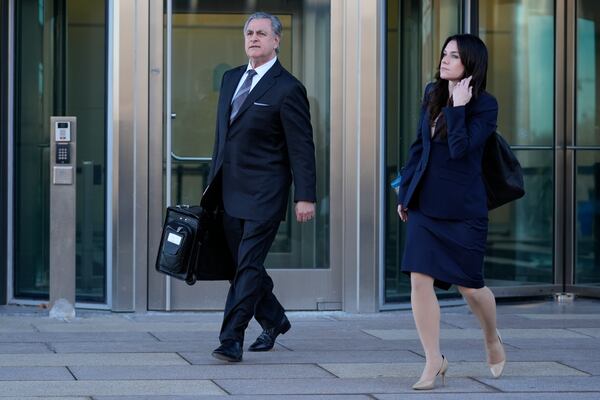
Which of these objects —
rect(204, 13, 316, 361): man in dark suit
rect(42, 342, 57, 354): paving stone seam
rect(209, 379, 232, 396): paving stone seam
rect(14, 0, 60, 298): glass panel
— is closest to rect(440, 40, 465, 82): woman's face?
rect(204, 13, 316, 361): man in dark suit

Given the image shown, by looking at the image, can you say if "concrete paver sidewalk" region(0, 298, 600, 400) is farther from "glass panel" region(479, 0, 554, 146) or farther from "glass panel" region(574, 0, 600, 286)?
"glass panel" region(479, 0, 554, 146)

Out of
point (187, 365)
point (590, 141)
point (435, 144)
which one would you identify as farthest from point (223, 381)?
point (590, 141)

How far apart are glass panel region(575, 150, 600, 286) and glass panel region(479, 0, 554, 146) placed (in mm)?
376

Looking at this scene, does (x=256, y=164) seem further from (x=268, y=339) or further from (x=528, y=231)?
(x=528, y=231)

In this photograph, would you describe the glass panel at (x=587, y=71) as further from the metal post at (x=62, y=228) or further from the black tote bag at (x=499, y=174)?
the black tote bag at (x=499, y=174)

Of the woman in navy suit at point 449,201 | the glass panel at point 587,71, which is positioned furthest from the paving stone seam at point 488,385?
the glass panel at point 587,71

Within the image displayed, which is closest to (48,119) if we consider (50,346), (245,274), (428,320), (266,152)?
(50,346)

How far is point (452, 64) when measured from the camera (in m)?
5.93

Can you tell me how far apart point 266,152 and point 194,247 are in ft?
2.12

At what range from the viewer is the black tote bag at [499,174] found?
6055mm

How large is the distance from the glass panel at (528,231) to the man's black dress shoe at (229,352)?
4.17 m

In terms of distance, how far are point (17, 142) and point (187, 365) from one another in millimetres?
3419

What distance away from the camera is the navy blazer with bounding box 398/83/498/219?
5.88 metres

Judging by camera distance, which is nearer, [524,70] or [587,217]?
[524,70]
